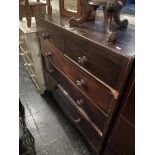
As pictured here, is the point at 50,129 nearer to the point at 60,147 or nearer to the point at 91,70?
the point at 60,147

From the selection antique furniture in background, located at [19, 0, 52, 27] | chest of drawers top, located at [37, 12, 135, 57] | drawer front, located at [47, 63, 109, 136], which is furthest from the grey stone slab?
antique furniture in background, located at [19, 0, 52, 27]

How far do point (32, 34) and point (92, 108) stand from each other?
3.73 ft

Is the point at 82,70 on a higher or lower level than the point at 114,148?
higher

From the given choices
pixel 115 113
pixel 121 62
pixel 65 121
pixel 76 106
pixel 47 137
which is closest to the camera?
pixel 121 62

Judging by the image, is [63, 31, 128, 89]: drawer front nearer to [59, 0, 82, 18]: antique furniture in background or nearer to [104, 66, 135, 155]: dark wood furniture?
[104, 66, 135, 155]: dark wood furniture

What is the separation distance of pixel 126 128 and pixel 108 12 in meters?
0.57

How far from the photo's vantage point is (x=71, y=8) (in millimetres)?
1275

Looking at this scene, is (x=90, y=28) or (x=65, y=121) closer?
(x=90, y=28)

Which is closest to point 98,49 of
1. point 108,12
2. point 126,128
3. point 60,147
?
point 108,12

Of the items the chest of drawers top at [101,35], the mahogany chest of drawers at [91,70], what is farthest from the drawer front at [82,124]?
the chest of drawers top at [101,35]
